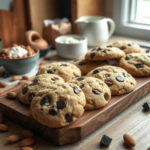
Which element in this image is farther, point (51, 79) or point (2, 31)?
point (2, 31)

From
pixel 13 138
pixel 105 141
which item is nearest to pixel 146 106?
pixel 105 141

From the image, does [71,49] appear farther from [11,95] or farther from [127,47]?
[11,95]

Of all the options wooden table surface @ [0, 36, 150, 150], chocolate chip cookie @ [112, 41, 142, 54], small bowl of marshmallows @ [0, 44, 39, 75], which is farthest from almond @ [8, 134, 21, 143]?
chocolate chip cookie @ [112, 41, 142, 54]

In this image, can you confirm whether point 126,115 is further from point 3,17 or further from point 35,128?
point 3,17

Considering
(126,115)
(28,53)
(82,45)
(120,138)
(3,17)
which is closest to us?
(120,138)

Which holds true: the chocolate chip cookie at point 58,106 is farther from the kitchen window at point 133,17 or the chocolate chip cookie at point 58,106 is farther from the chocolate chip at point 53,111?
the kitchen window at point 133,17

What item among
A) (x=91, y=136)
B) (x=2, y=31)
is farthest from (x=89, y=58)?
(x=2, y=31)

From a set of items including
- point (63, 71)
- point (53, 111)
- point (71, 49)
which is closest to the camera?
point (53, 111)
